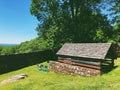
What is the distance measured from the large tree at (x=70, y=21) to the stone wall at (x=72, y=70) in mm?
12742

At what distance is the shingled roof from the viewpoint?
2214 cm

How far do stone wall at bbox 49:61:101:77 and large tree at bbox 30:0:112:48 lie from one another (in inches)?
502

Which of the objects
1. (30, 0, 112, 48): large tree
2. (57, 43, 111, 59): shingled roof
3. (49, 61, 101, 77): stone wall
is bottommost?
(49, 61, 101, 77): stone wall

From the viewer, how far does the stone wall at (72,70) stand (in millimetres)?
21367

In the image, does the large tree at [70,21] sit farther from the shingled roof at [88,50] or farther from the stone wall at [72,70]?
the stone wall at [72,70]

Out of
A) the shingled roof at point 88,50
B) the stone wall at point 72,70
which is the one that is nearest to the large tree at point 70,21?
the shingled roof at point 88,50

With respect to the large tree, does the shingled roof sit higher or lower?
lower

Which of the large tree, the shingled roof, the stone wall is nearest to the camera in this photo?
the stone wall

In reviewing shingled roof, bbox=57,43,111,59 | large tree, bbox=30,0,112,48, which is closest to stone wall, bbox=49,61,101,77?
shingled roof, bbox=57,43,111,59

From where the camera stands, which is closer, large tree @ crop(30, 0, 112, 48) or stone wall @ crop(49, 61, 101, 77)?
stone wall @ crop(49, 61, 101, 77)

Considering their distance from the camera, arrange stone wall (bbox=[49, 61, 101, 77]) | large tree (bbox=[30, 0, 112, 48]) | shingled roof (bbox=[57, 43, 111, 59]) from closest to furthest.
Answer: stone wall (bbox=[49, 61, 101, 77]), shingled roof (bbox=[57, 43, 111, 59]), large tree (bbox=[30, 0, 112, 48])

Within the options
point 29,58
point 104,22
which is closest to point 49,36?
point 29,58

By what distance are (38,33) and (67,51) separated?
14154 mm

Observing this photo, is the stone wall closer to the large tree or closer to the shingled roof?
the shingled roof
